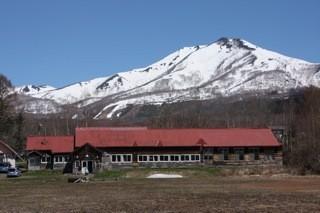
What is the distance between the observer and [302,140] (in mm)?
93250

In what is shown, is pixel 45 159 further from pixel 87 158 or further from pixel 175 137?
pixel 175 137

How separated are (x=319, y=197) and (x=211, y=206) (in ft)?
30.9

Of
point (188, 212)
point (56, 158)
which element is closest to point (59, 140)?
point (56, 158)

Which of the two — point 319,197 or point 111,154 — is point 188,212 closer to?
point 319,197

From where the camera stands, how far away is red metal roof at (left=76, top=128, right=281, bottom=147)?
9394 cm

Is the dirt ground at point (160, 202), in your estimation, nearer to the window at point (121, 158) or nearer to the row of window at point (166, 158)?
the window at point (121, 158)

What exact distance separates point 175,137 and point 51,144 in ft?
57.3

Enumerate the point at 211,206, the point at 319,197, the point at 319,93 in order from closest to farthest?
1. the point at 211,206
2. the point at 319,197
3. the point at 319,93

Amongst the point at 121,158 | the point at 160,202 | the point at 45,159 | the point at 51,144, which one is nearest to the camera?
the point at 160,202

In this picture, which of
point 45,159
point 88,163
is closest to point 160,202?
point 88,163

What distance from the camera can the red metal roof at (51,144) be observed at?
94.0m

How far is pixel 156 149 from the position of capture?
9388cm

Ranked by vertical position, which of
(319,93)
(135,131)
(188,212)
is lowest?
(188,212)

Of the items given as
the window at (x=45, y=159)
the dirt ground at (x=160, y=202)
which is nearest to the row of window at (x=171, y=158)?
the window at (x=45, y=159)
